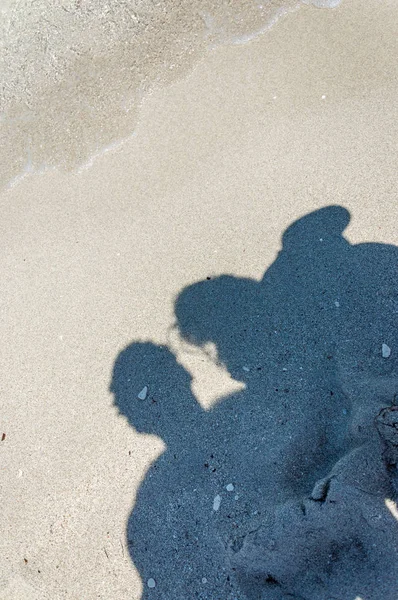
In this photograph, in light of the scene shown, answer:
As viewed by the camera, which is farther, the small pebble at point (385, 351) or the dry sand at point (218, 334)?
the small pebble at point (385, 351)

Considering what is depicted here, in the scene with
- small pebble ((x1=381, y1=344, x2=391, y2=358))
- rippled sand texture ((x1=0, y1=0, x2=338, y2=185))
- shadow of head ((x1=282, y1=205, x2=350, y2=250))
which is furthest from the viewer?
rippled sand texture ((x1=0, y1=0, x2=338, y2=185))

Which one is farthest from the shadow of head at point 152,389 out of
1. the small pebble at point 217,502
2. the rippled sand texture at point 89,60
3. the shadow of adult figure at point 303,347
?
the rippled sand texture at point 89,60

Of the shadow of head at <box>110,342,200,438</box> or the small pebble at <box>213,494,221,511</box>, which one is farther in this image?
the shadow of head at <box>110,342,200,438</box>

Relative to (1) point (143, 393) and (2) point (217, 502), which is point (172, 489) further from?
(1) point (143, 393)

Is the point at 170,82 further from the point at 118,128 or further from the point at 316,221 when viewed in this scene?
the point at 316,221

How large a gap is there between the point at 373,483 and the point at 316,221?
65.0 inches

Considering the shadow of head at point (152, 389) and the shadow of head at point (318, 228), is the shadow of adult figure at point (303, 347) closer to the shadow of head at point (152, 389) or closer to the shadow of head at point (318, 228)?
the shadow of head at point (318, 228)

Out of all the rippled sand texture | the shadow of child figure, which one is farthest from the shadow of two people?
the rippled sand texture

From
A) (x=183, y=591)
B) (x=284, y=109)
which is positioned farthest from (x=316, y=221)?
(x=183, y=591)

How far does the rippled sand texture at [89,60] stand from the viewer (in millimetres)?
3391

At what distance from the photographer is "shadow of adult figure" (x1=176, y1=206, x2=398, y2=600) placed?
2674 mm

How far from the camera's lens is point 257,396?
2.83 m

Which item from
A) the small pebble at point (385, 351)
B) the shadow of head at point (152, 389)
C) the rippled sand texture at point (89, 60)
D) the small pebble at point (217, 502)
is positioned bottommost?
the small pebble at point (217, 502)

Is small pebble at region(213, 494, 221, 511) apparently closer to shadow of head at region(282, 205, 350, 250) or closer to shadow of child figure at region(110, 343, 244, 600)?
shadow of child figure at region(110, 343, 244, 600)
